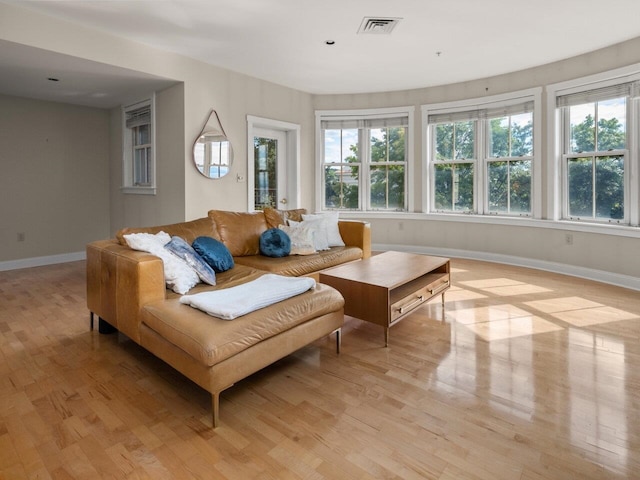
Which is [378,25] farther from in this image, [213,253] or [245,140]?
[213,253]

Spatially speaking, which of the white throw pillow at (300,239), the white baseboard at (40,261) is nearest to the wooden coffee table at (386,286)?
the white throw pillow at (300,239)

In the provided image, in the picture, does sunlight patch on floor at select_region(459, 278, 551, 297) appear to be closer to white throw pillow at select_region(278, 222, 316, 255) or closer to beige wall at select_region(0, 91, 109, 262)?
white throw pillow at select_region(278, 222, 316, 255)

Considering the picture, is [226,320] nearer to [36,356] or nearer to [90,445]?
[90,445]

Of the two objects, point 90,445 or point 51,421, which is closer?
point 90,445

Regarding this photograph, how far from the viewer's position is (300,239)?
3916 millimetres

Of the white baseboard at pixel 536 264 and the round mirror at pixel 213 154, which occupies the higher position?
the round mirror at pixel 213 154

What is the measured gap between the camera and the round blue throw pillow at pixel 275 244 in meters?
3.67

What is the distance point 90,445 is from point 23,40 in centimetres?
348

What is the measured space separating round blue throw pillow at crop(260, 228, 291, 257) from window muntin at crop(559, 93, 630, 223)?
366 cm

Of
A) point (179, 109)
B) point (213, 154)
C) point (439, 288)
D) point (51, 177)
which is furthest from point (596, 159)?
point (51, 177)

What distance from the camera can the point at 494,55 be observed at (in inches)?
180

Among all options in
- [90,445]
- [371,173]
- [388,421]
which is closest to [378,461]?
[388,421]

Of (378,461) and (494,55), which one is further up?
(494,55)

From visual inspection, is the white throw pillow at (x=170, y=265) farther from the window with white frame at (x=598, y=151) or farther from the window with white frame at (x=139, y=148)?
the window with white frame at (x=598, y=151)
